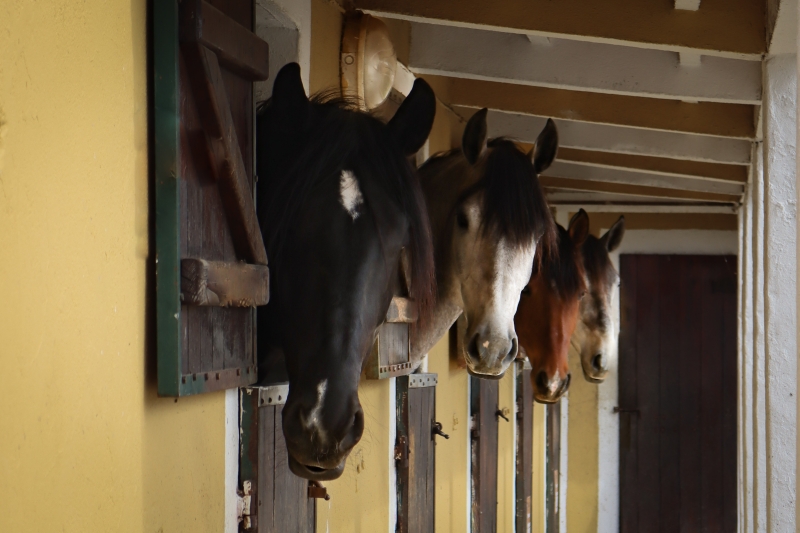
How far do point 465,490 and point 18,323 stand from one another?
4.35m

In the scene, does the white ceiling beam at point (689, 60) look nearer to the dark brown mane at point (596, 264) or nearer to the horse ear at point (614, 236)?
the dark brown mane at point (596, 264)

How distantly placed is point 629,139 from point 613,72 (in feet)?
4.58

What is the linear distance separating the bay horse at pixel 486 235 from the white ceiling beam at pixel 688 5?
629mm

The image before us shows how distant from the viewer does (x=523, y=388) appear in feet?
22.9

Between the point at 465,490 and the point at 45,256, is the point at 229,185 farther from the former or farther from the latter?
the point at 465,490

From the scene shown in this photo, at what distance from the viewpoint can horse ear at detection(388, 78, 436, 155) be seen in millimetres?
2326

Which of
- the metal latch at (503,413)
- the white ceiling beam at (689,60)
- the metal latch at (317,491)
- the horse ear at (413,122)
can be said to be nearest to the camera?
the horse ear at (413,122)

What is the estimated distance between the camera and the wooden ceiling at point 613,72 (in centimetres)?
309

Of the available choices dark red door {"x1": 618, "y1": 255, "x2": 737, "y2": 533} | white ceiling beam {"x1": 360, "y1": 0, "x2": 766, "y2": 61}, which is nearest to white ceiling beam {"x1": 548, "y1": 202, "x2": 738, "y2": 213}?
dark red door {"x1": 618, "y1": 255, "x2": 737, "y2": 533}

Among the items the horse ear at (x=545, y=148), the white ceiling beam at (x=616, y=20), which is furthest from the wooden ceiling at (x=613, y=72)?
the horse ear at (x=545, y=148)

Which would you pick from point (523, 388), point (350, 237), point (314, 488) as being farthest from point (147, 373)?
point (523, 388)

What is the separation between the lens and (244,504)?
7.34 ft

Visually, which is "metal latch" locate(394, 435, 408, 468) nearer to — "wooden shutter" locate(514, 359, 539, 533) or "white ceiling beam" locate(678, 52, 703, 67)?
"white ceiling beam" locate(678, 52, 703, 67)

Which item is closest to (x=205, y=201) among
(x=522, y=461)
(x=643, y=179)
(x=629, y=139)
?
(x=629, y=139)
